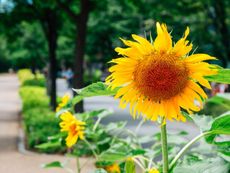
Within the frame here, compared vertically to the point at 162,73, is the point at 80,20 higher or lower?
higher

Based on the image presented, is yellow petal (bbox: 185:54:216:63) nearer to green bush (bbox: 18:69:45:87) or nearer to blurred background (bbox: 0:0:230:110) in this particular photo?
blurred background (bbox: 0:0:230:110)

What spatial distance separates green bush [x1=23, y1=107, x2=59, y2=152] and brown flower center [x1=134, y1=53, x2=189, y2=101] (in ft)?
30.4

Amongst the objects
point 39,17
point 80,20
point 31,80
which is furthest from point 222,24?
point 31,80

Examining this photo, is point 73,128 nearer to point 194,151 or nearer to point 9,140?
point 194,151

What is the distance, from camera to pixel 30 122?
39.8ft

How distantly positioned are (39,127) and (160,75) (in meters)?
10.3

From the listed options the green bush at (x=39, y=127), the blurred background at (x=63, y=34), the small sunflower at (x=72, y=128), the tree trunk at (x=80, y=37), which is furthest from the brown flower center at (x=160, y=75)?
the tree trunk at (x=80, y=37)

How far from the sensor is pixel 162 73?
1.35 meters

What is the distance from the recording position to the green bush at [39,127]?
1061 cm

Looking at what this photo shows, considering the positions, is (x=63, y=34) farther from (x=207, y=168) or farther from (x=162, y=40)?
(x=162, y=40)

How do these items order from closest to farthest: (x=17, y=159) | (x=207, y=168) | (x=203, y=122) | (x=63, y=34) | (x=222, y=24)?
(x=207, y=168) → (x=203, y=122) → (x=17, y=159) → (x=63, y=34) → (x=222, y=24)

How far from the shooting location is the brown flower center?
1.35m

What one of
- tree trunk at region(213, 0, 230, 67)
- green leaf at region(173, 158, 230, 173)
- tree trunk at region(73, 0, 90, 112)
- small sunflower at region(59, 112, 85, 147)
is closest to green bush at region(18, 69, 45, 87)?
tree trunk at region(213, 0, 230, 67)

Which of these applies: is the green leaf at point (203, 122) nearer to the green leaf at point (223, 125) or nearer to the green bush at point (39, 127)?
the green leaf at point (223, 125)
